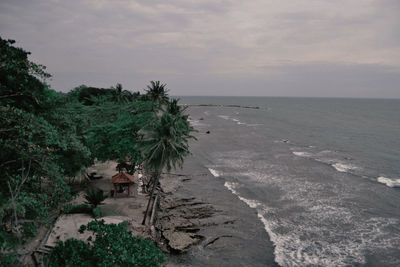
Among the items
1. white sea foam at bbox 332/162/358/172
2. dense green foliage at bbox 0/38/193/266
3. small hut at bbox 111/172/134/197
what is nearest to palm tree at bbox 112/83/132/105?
dense green foliage at bbox 0/38/193/266

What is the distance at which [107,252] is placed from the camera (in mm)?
12594

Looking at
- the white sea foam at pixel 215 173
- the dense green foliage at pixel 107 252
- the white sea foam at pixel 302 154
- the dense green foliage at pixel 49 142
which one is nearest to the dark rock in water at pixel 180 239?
the dense green foliage at pixel 49 142

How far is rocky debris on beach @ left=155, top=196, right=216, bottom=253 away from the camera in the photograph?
2072 centimetres

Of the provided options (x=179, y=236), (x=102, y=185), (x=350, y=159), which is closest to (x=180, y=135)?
(x=179, y=236)

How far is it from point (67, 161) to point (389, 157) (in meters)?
55.9

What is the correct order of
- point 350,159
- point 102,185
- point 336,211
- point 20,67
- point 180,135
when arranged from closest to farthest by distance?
point 20,67 < point 180,135 < point 336,211 < point 102,185 < point 350,159

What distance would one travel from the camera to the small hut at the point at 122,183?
2814 cm

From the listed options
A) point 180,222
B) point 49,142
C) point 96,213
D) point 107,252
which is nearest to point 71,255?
point 107,252

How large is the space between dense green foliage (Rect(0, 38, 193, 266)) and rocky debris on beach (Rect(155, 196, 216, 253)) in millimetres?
4513

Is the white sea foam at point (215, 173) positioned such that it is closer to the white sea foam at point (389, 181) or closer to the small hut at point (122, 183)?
the small hut at point (122, 183)

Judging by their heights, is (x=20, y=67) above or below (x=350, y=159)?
above

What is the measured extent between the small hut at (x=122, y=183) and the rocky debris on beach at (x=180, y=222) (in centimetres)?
410

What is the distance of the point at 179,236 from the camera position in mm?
21609

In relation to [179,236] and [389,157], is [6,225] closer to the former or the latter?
[179,236]
